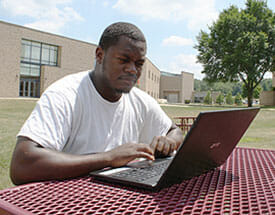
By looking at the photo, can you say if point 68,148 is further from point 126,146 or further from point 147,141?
point 147,141

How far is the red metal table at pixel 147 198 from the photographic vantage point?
0.84m

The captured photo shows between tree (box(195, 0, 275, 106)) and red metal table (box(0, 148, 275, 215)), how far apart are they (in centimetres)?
3115

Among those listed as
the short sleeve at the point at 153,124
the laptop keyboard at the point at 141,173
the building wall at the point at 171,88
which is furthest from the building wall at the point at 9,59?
the building wall at the point at 171,88

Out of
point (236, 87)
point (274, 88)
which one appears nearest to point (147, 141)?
point (274, 88)

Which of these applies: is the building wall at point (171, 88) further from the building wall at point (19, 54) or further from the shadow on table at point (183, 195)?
the shadow on table at point (183, 195)

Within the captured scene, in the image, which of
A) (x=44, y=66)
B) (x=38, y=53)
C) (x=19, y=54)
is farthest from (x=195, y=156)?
(x=38, y=53)

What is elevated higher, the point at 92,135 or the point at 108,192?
the point at 92,135

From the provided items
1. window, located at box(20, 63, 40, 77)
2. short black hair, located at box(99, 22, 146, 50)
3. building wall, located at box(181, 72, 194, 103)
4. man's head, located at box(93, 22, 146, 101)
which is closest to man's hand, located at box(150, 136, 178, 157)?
man's head, located at box(93, 22, 146, 101)

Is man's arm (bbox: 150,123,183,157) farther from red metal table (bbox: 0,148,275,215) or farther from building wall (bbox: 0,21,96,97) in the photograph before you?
building wall (bbox: 0,21,96,97)

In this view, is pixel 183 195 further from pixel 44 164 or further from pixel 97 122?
pixel 97 122

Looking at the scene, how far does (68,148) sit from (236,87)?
145441mm

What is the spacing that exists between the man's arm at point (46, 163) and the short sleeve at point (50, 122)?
1.6 inches

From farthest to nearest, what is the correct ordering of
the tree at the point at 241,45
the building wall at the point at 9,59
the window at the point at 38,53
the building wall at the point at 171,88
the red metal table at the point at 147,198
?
the building wall at the point at 171,88 < the window at the point at 38,53 < the building wall at the point at 9,59 < the tree at the point at 241,45 < the red metal table at the point at 147,198

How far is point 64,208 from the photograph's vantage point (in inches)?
33.1
